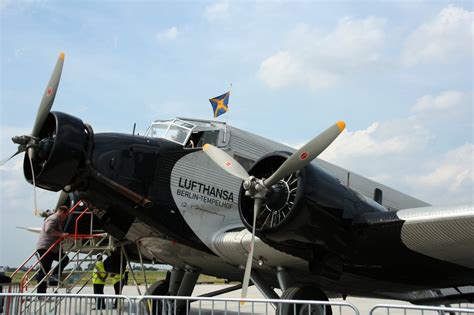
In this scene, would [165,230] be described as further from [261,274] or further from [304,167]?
[304,167]

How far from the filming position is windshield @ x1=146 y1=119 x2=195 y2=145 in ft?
34.9

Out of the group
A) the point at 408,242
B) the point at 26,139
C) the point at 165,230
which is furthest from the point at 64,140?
the point at 408,242

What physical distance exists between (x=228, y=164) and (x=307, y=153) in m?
1.49

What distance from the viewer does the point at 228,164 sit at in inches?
342

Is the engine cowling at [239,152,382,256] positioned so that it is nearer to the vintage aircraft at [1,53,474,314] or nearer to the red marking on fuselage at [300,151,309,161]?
the vintage aircraft at [1,53,474,314]

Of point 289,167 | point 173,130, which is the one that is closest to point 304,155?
point 289,167

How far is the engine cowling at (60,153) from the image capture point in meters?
8.64

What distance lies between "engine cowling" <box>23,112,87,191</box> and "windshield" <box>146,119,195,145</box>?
2.07 m

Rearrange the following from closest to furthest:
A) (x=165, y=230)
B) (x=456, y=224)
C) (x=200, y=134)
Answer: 1. (x=456, y=224)
2. (x=165, y=230)
3. (x=200, y=134)

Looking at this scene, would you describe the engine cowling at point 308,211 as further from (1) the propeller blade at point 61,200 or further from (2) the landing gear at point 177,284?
(1) the propeller blade at point 61,200

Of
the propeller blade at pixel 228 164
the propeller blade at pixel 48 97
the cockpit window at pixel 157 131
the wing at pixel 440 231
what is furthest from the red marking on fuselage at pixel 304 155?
the propeller blade at pixel 48 97

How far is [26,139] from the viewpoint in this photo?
8945mm

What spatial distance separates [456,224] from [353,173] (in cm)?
649

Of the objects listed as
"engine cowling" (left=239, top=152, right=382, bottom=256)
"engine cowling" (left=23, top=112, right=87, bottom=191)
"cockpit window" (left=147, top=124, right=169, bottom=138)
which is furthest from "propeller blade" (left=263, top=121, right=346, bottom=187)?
"cockpit window" (left=147, top=124, right=169, bottom=138)
